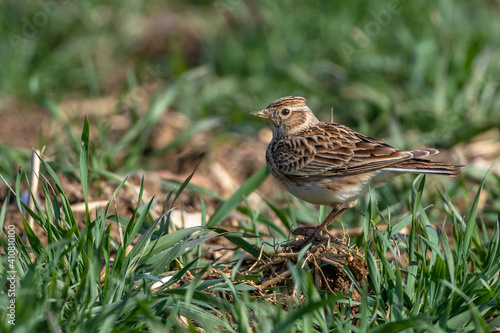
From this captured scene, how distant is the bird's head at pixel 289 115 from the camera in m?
5.65

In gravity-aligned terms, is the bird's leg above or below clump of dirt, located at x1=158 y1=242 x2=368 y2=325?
above

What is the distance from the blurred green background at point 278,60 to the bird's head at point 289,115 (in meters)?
1.88

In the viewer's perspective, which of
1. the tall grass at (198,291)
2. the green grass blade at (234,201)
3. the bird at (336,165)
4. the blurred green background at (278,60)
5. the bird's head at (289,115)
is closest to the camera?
the tall grass at (198,291)

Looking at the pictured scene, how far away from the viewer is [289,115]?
5.66 meters

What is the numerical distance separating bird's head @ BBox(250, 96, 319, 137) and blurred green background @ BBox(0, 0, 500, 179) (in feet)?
6.17

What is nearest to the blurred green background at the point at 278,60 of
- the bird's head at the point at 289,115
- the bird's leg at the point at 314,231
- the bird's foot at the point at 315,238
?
the bird's head at the point at 289,115

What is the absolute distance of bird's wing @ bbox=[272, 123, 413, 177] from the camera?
Answer: 4.92 m

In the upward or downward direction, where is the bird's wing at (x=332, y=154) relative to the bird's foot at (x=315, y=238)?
upward

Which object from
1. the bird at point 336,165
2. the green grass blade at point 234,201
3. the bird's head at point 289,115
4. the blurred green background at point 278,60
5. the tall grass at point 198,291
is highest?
the blurred green background at point 278,60

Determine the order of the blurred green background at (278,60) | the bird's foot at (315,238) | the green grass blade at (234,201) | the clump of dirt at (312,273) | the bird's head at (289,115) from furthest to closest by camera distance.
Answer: the blurred green background at (278,60)
the bird's head at (289,115)
the green grass blade at (234,201)
the bird's foot at (315,238)
the clump of dirt at (312,273)

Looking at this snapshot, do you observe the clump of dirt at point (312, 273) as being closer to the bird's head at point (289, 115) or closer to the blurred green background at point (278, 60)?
the bird's head at point (289, 115)

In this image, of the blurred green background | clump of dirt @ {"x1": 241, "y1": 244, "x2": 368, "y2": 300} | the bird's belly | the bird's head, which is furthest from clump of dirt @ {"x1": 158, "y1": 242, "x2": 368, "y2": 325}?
the blurred green background

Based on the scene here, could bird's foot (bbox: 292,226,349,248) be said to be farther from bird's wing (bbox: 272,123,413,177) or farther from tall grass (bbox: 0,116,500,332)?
bird's wing (bbox: 272,123,413,177)

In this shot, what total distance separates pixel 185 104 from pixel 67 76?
7.83ft
